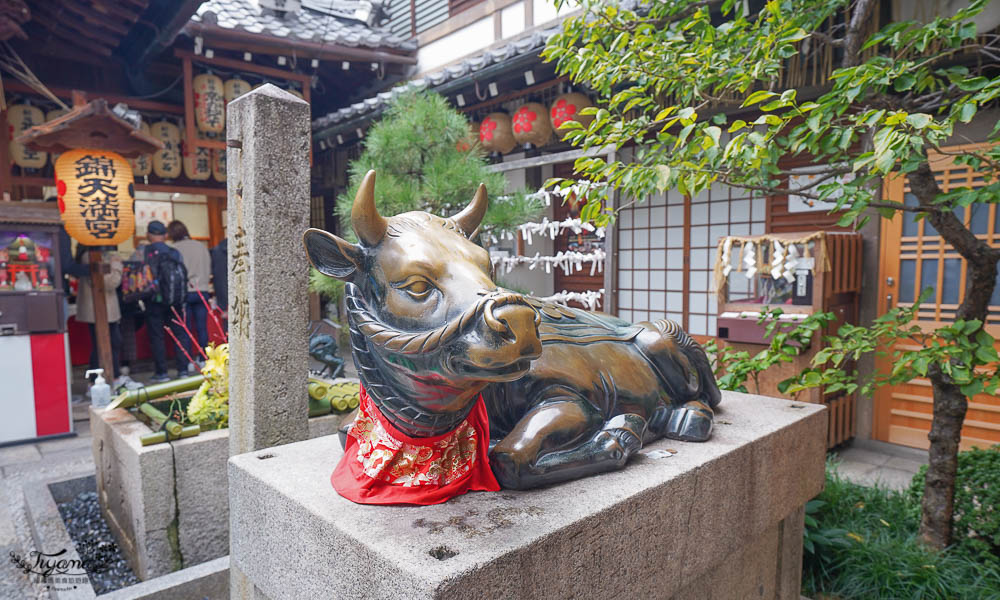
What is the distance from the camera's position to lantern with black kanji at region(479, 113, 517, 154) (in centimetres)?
751

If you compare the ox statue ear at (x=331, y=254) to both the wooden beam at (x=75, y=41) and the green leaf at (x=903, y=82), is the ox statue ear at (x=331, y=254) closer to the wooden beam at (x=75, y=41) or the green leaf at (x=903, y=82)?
the green leaf at (x=903, y=82)

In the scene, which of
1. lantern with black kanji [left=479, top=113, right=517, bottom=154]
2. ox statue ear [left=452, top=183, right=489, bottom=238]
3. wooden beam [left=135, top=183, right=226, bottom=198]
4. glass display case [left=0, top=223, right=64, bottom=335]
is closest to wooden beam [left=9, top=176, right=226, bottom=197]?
wooden beam [left=135, top=183, right=226, bottom=198]

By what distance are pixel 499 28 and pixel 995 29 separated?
6.16 m

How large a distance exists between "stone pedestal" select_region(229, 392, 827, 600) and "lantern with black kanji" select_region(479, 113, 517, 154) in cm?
556

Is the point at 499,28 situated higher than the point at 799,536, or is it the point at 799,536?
the point at 499,28

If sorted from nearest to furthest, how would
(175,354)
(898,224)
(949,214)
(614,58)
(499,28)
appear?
(949,214) → (614,58) → (898,224) → (499,28) → (175,354)

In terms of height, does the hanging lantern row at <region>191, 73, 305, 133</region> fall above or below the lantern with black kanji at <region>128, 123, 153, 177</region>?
above

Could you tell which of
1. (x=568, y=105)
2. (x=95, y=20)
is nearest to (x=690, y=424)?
(x=568, y=105)

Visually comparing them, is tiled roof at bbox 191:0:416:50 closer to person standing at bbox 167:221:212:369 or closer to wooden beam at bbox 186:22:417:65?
wooden beam at bbox 186:22:417:65

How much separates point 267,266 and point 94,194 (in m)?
5.05

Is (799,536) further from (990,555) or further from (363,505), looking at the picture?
(363,505)

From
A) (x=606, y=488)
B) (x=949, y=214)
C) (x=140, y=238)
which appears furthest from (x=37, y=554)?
(x=140, y=238)

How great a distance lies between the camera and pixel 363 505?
1753 mm

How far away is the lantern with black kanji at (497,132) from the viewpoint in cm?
751
